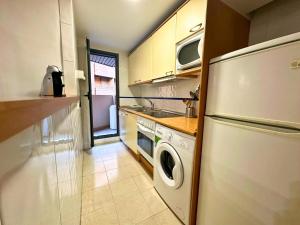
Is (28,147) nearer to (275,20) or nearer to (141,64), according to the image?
(275,20)

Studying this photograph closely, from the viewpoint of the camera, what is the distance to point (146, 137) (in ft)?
6.27

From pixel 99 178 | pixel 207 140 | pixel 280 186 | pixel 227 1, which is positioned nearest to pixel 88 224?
pixel 99 178

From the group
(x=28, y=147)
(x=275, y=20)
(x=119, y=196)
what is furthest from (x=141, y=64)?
(x=28, y=147)

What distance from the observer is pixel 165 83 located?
2387mm

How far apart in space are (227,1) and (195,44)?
0.38m

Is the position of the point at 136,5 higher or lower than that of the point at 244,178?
higher

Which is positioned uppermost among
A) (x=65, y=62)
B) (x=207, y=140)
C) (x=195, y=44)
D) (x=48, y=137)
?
(x=195, y=44)

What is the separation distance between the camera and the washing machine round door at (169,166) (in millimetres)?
1193

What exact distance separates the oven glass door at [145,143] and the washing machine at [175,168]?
10.4 inches

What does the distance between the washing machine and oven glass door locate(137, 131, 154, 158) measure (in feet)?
0.87

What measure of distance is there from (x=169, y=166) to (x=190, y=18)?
60.4 inches

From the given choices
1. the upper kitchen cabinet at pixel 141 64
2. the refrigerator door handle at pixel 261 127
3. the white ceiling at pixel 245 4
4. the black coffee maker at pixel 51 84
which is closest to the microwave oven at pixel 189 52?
the white ceiling at pixel 245 4

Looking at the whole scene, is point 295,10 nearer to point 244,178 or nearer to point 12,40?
point 244,178

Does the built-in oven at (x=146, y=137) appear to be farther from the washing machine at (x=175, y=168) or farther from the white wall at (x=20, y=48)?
the white wall at (x=20, y=48)
